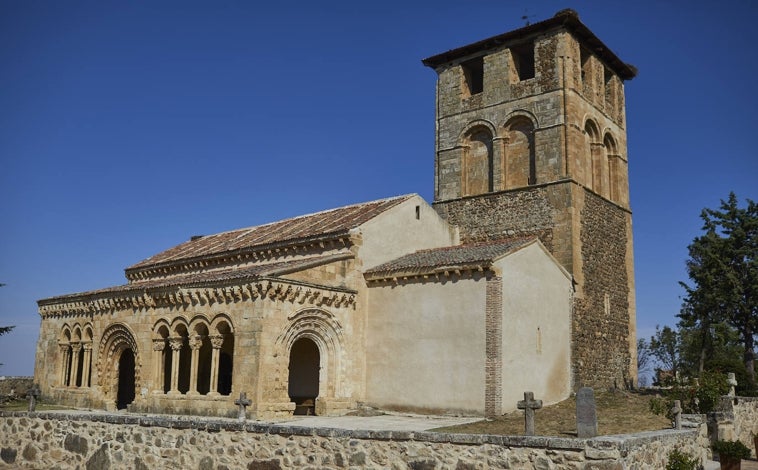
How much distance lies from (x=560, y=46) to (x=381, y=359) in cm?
1338

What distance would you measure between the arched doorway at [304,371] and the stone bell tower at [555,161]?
7.63m

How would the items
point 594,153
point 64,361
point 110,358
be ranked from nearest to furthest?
point 110,358 → point 64,361 → point 594,153

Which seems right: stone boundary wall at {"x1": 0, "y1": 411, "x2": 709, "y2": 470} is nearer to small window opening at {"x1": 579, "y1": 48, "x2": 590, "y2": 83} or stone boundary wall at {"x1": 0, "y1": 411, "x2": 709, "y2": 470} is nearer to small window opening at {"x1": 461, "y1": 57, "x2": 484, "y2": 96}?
small window opening at {"x1": 579, "y1": 48, "x2": 590, "y2": 83}

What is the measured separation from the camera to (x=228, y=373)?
25.3m

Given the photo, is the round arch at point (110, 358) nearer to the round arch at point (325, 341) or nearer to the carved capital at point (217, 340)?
the carved capital at point (217, 340)

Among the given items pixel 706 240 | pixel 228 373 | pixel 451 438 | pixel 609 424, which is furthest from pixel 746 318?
pixel 451 438

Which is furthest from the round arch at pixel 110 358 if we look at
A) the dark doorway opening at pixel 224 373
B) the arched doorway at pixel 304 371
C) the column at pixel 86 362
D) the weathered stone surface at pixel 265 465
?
the weathered stone surface at pixel 265 465

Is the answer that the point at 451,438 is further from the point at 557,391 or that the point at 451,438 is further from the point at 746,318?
the point at 746,318

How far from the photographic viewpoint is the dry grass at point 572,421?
15.9 meters

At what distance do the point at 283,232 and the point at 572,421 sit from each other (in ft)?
41.2

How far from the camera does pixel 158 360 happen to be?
2158 centimetres

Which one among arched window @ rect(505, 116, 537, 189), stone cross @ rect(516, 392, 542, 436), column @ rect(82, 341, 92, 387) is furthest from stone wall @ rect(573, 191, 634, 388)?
column @ rect(82, 341, 92, 387)

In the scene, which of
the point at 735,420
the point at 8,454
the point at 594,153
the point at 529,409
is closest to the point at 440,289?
the point at 529,409

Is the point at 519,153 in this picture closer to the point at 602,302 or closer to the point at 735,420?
the point at 602,302
